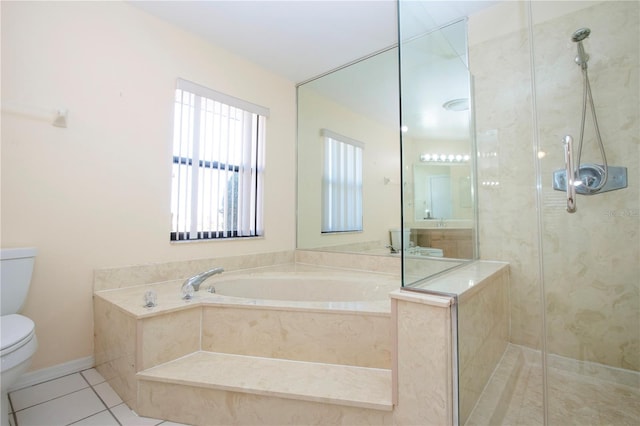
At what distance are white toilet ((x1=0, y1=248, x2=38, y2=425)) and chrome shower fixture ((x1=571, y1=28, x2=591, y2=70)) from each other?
3.06 m

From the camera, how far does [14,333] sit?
4.09ft

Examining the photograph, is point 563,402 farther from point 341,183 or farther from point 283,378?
point 341,183

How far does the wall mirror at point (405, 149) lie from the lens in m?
1.88

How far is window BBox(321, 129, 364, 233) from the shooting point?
3.07 metres

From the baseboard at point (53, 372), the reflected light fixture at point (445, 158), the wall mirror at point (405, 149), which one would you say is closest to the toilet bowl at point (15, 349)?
the baseboard at point (53, 372)

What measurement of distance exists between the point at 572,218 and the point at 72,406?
9.22 feet

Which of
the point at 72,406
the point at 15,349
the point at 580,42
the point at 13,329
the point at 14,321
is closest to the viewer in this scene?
the point at 15,349

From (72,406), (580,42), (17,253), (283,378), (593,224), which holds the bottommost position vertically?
(72,406)

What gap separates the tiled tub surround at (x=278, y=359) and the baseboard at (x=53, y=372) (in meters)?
0.14

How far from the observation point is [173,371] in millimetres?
1471

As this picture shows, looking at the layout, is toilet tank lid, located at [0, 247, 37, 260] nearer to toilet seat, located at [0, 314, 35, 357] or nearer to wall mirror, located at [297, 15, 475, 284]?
toilet seat, located at [0, 314, 35, 357]

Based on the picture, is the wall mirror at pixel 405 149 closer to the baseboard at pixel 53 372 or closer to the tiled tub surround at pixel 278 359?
the tiled tub surround at pixel 278 359

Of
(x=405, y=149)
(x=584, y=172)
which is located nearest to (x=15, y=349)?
(x=405, y=149)

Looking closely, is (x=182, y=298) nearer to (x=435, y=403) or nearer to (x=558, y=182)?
(x=435, y=403)
